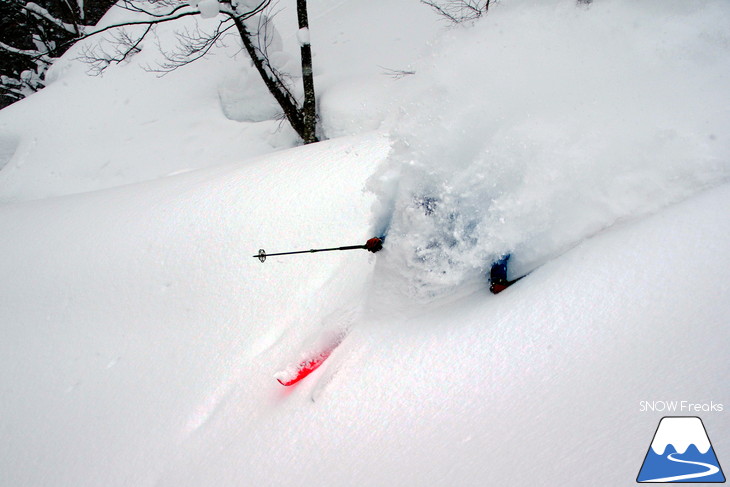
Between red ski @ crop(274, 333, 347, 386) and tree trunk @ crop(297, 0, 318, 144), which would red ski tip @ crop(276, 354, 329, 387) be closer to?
red ski @ crop(274, 333, 347, 386)

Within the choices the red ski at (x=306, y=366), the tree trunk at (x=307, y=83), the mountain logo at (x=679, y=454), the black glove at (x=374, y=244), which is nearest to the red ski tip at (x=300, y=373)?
the red ski at (x=306, y=366)

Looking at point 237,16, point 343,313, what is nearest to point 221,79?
→ point 237,16

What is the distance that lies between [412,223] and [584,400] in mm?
1163

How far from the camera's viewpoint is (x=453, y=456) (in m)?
1.52

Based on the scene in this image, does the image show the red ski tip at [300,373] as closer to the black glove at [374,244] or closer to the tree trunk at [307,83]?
the black glove at [374,244]

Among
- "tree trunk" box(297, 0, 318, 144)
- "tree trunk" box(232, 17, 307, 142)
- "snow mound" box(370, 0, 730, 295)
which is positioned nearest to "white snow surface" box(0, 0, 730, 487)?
"snow mound" box(370, 0, 730, 295)

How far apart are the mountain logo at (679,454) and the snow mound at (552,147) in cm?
99

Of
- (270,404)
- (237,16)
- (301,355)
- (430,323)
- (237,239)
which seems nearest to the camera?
(430,323)

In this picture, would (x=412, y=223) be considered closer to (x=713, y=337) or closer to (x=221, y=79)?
(x=713, y=337)

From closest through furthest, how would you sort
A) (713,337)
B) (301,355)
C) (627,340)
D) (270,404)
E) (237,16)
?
(713,337), (627,340), (270,404), (301,355), (237,16)

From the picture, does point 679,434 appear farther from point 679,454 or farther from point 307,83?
point 307,83

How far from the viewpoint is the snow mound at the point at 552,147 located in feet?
6.87

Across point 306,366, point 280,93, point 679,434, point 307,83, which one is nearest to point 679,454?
point 679,434

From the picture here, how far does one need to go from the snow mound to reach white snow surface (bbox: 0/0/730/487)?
1 cm
